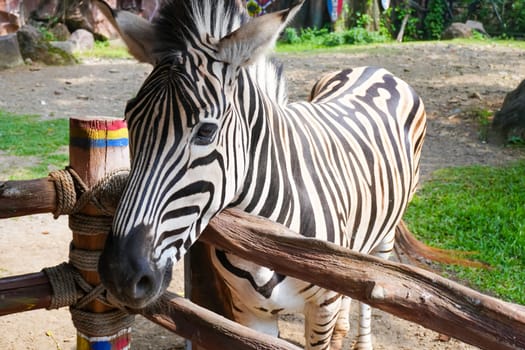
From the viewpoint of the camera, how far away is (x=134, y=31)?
208cm

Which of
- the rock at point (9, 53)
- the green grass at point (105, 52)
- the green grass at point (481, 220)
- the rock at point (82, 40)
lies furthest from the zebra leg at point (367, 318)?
the rock at point (82, 40)

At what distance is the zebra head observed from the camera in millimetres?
1712

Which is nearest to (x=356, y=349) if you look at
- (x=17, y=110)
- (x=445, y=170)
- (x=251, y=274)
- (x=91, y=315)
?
(x=251, y=274)

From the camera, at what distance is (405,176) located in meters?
3.42

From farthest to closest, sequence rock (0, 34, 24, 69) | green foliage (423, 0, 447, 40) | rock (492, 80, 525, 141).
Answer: green foliage (423, 0, 447, 40)
rock (0, 34, 24, 69)
rock (492, 80, 525, 141)

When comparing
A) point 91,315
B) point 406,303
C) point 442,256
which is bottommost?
point 442,256

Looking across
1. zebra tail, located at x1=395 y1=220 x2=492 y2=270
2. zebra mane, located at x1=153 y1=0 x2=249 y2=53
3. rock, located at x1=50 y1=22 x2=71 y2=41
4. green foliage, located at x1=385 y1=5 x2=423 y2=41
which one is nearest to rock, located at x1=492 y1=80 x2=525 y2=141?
zebra tail, located at x1=395 y1=220 x2=492 y2=270

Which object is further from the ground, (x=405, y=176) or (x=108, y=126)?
(x=108, y=126)

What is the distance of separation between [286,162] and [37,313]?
248cm

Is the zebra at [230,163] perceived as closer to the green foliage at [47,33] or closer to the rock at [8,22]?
the green foliage at [47,33]

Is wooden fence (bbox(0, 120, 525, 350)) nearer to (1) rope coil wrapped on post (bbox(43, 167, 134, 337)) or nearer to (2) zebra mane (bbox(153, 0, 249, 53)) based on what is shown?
(1) rope coil wrapped on post (bbox(43, 167, 134, 337))

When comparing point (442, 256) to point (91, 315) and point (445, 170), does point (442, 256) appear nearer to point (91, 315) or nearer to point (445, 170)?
point (91, 315)

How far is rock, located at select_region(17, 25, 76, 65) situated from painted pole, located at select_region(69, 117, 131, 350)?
12046 mm

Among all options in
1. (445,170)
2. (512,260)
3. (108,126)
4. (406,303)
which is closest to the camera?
(406,303)
